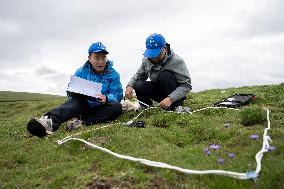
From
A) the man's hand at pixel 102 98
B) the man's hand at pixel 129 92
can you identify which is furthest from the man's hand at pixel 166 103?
the man's hand at pixel 102 98

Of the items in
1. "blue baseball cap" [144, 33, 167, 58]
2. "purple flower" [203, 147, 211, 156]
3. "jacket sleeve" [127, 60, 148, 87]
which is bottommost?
"purple flower" [203, 147, 211, 156]

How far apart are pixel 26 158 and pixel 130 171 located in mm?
2795

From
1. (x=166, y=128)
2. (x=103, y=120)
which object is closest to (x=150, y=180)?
(x=166, y=128)

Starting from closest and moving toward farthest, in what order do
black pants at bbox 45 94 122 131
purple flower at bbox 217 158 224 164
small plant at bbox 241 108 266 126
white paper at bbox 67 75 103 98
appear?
purple flower at bbox 217 158 224 164 → small plant at bbox 241 108 266 126 → black pants at bbox 45 94 122 131 → white paper at bbox 67 75 103 98

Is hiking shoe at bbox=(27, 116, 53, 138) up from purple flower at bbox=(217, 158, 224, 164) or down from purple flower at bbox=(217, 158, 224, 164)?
up

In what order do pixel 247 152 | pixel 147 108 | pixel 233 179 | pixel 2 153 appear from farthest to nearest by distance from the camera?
pixel 147 108
pixel 2 153
pixel 247 152
pixel 233 179

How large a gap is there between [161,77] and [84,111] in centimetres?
236

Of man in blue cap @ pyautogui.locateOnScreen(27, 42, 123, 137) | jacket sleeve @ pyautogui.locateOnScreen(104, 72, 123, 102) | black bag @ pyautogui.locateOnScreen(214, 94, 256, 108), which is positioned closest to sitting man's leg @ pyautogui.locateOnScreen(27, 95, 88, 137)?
man in blue cap @ pyautogui.locateOnScreen(27, 42, 123, 137)

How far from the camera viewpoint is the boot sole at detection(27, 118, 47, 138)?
988 cm

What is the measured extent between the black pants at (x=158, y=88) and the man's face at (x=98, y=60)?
1380mm

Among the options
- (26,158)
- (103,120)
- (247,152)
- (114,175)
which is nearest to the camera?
(114,175)

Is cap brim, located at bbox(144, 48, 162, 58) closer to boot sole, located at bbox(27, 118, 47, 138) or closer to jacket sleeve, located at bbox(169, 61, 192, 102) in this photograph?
jacket sleeve, located at bbox(169, 61, 192, 102)

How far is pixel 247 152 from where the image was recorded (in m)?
7.07

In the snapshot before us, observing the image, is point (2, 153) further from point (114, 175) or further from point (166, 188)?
point (166, 188)
